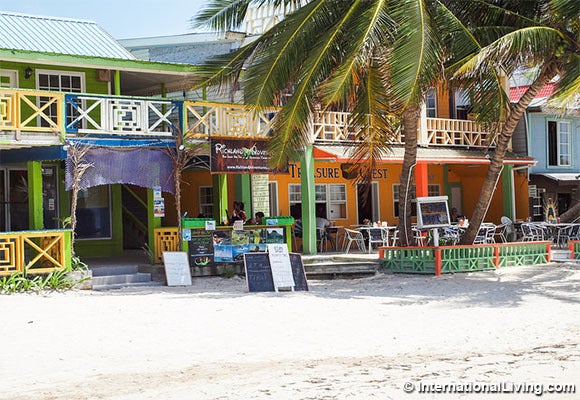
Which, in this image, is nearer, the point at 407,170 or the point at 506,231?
the point at 407,170

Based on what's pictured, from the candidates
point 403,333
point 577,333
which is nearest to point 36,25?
point 403,333

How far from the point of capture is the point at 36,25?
72.8 feet

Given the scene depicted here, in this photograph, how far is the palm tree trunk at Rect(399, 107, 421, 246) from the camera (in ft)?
67.6

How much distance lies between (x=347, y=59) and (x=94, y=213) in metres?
8.84

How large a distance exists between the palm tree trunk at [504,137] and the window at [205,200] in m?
8.20

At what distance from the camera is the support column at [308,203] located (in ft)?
73.7

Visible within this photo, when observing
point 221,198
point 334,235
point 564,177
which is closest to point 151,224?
point 221,198

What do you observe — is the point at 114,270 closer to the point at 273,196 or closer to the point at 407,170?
the point at 407,170

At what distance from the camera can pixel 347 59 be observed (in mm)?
17141

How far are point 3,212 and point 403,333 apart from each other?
1180 centimetres

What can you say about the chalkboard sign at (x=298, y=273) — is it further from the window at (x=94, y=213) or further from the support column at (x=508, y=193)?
the support column at (x=508, y=193)

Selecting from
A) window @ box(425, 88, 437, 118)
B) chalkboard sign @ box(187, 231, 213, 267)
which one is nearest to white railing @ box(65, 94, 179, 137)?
chalkboard sign @ box(187, 231, 213, 267)

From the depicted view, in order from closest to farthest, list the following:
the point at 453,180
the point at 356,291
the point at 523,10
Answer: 1. the point at 356,291
2. the point at 523,10
3. the point at 453,180

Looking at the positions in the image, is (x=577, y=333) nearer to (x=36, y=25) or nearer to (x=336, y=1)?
(x=336, y=1)
